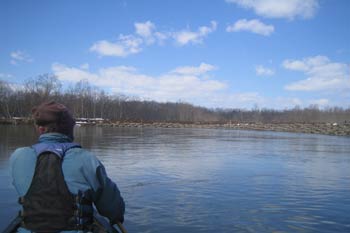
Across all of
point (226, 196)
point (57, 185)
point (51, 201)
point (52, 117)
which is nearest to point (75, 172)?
point (57, 185)

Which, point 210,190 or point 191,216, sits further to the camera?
point 210,190

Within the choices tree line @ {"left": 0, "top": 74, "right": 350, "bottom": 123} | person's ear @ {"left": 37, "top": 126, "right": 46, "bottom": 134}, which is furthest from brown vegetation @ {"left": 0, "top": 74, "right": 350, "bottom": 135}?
person's ear @ {"left": 37, "top": 126, "right": 46, "bottom": 134}

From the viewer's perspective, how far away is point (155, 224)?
25.8 feet

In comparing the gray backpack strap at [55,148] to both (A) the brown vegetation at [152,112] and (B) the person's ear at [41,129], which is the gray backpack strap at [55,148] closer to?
(B) the person's ear at [41,129]

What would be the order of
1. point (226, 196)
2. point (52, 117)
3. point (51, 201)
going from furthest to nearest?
point (226, 196), point (52, 117), point (51, 201)

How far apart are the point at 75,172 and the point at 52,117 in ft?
1.69

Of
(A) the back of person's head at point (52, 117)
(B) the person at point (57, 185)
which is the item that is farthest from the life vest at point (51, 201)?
(A) the back of person's head at point (52, 117)

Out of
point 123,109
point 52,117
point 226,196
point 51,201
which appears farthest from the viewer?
point 123,109

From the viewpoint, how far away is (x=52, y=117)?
10.5 feet

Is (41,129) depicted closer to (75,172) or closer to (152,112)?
(75,172)

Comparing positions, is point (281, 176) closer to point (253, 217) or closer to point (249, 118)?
point (253, 217)

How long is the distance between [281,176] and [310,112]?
144m

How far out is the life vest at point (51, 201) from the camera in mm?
2996

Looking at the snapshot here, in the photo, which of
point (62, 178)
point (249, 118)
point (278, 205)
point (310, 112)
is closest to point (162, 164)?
point (278, 205)
